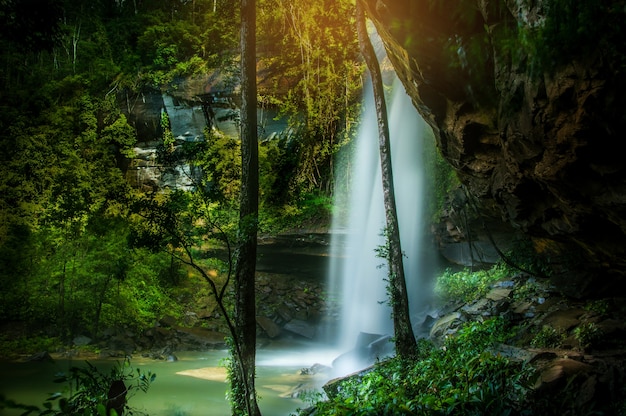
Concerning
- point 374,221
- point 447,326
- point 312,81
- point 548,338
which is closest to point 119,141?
point 312,81

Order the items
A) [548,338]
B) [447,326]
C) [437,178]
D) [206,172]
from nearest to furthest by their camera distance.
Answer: [548,338] → [447,326] → [206,172] → [437,178]

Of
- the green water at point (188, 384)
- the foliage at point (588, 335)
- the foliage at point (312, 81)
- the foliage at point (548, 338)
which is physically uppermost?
the foliage at point (312, 81)

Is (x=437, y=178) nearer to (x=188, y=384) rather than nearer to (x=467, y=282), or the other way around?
(x=467, y=282)

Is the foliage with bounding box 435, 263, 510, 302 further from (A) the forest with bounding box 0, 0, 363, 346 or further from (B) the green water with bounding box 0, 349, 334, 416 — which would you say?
(A) the forest with bounding box 0, 0, 363, 346

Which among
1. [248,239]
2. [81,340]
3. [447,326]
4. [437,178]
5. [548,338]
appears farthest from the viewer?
[437,178]

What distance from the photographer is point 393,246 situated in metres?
9.15

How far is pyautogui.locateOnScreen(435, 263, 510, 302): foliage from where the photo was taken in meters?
12.3

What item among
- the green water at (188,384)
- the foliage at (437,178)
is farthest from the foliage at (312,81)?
the green water at (188,384)

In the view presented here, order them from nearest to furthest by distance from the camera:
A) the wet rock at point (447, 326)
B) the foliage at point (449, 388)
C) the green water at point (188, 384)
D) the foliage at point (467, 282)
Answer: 1. the foliage at point (449, 388)
2. the green water at point (188, 384)
3. the wet rock at point (447, 326)
4. the foliage at point (467, 282)

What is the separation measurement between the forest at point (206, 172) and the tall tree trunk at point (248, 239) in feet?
0.11

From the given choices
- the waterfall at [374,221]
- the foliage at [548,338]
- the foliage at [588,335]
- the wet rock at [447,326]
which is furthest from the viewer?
the waterfall at [374,221]

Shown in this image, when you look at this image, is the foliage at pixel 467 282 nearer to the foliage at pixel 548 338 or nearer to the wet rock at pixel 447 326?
the wet rock at pixel 447 326

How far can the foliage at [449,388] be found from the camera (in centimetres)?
410

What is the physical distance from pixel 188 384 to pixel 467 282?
910 centimetres
